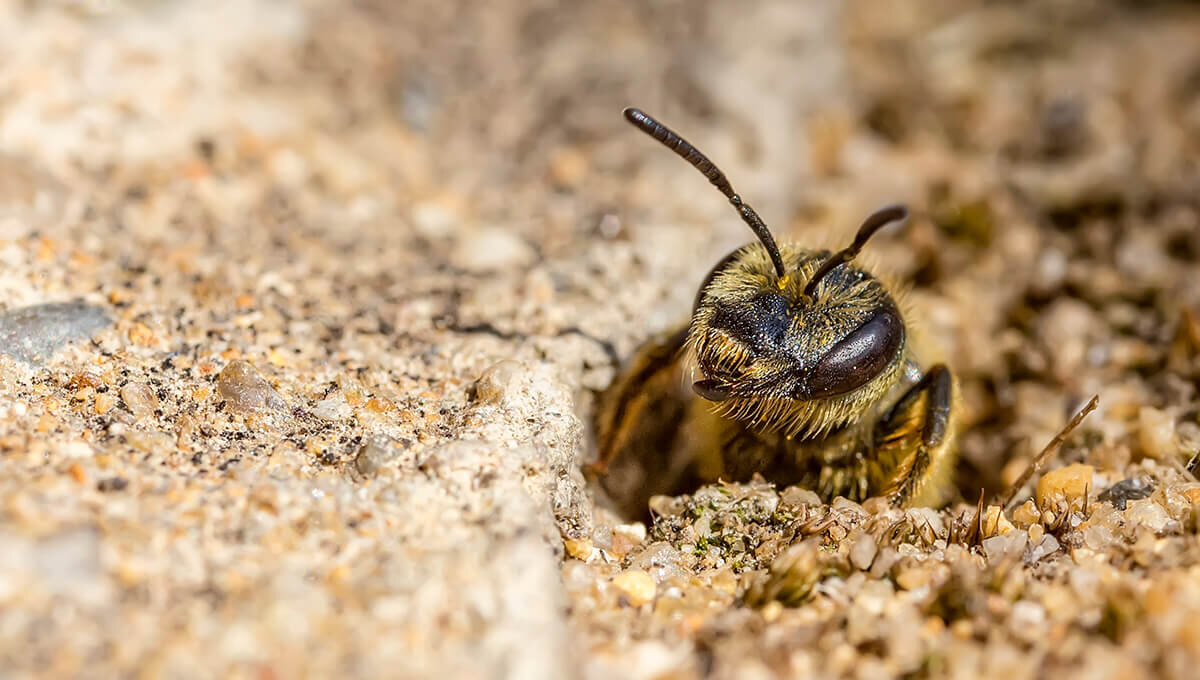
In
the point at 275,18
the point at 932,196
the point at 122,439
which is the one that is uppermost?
the point at 932,196

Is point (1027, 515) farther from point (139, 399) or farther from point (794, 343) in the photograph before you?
point (139, 399)

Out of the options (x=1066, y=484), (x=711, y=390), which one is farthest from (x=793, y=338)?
(x=1066, y=484)

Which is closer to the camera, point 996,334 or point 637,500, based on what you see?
point 637,500

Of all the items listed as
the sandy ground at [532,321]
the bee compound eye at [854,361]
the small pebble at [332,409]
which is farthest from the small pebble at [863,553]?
the small pebble at [332,409]

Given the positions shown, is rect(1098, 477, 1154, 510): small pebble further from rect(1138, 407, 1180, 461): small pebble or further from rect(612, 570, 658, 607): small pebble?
rect(612, 570, 658, 607): small pebble

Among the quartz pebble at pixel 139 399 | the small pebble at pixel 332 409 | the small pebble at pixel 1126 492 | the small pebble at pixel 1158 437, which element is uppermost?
the small pebble at pixel 1158 437

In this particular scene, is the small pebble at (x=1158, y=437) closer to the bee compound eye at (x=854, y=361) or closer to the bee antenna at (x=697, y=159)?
the bee compound eye at (x=854, y=361)

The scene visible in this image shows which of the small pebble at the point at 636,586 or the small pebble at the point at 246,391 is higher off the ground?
the small pebble at the point at 636,586

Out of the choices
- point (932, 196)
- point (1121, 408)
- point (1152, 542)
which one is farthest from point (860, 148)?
point (1152, 542)

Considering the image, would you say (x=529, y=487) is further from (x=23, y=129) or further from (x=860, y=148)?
(x=860, y=148)
